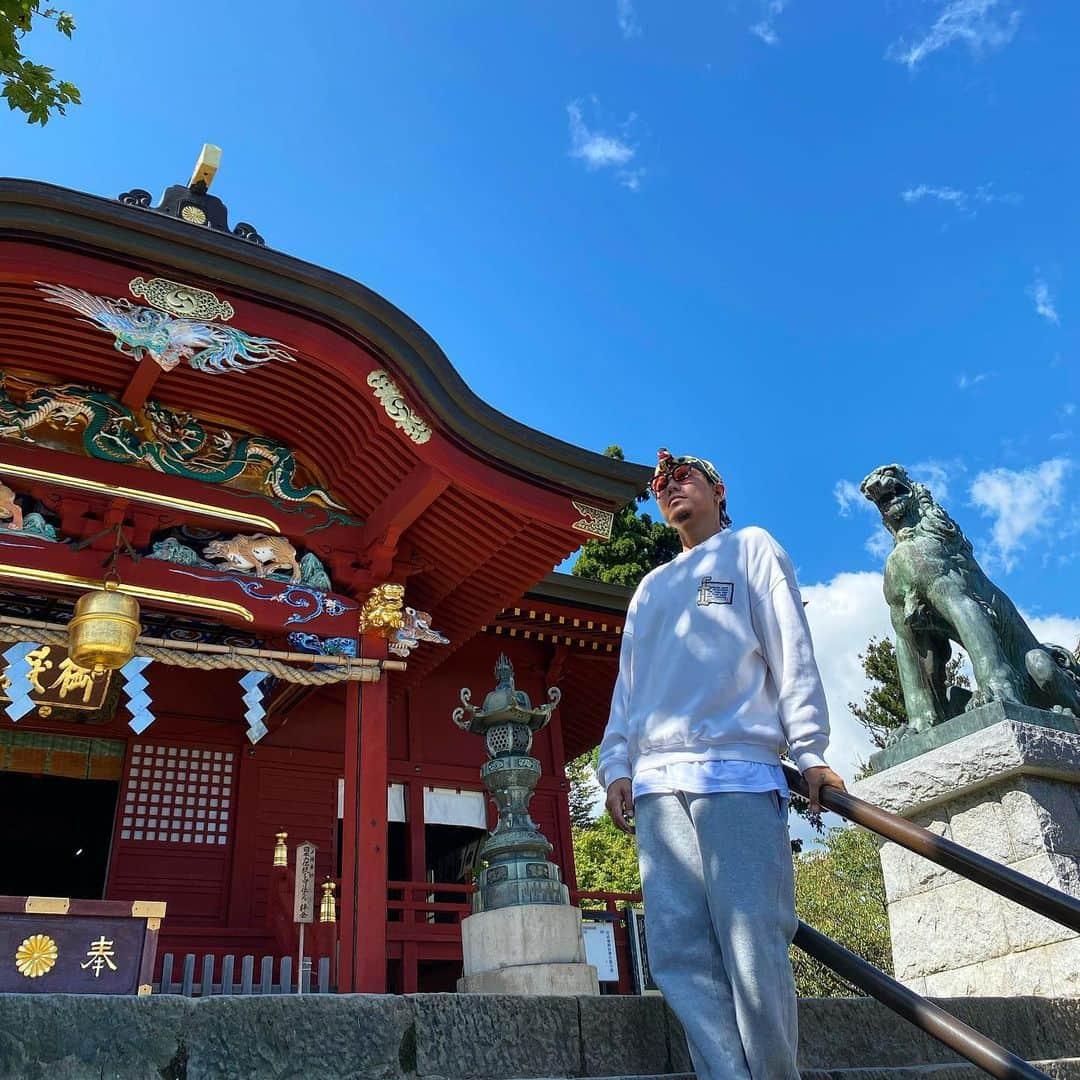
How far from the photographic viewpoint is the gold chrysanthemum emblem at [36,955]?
16.3ft

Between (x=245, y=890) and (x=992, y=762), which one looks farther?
(x=245, y=890)

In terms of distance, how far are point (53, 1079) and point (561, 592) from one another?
7.12m

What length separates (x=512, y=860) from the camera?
15.5ft

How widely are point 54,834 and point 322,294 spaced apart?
324 inches

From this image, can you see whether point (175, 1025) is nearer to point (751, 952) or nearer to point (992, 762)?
point (751, 952)

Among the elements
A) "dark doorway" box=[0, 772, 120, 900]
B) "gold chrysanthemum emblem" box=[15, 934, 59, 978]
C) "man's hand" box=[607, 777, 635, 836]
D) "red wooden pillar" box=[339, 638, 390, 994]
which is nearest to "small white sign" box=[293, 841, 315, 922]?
"red wooden pillar" box=[339, 638, 390, 994]

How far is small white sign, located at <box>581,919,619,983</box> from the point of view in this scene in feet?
26.6

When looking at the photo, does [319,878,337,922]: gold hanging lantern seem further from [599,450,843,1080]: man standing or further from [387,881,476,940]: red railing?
[599,450,843,1080]: man standing

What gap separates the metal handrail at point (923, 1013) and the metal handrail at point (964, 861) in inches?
12.2

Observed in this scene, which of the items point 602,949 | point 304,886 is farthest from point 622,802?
point 602,949

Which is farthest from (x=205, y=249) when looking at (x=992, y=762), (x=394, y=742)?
(x=992, y=762)

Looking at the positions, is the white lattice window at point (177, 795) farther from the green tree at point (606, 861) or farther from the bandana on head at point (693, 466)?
the green tree at point (606, 861)

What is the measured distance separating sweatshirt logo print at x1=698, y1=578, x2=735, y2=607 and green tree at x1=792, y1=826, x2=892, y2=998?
865 inches

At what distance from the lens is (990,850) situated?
12.3ft
